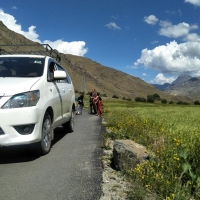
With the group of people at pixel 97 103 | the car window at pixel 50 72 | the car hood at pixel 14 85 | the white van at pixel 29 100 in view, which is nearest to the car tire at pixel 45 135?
the white van at pixel 29 100

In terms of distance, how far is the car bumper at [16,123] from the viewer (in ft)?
17.3

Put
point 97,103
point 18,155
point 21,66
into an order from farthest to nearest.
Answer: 1. point 97,103
2. point 21,66
3. point 18,155

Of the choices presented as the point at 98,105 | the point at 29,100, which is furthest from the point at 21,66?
the point at 98,105

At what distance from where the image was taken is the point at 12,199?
3826 millimetres

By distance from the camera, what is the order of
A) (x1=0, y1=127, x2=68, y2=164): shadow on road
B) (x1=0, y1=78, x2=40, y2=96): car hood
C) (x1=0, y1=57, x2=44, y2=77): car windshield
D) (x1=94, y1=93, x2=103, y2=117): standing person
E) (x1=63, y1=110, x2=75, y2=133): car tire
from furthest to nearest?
(x1=94, y1=93, x2=103, y2=117): standing person → (x1=63, y1=110, x2=75, y2=133): car tire → (x1=0, y1=57, x2=44, y2=77): car windshield → (x1=0, y1=127, x2=68, y2=164): shadow on road → (x1=0, y1=78, x2=40, y2=96): car hood

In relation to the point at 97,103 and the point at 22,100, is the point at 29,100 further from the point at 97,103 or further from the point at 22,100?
the point at 97,103

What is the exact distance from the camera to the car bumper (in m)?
5.26

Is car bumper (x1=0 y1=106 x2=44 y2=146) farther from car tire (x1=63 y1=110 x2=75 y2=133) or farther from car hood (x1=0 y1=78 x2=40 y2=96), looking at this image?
car tire (x1=63 y1=110 x2=75 y2=133)

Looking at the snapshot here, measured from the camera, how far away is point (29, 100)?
5.50 metres

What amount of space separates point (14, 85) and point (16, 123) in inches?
28.6

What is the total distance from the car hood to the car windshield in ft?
1.81

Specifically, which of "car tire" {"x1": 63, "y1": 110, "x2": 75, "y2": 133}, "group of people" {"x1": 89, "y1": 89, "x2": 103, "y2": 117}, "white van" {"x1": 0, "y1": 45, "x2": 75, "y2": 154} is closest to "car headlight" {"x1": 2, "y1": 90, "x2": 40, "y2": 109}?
"white van" {"x1": 0, "y1": 45, "x2": 75, "y2": 154}

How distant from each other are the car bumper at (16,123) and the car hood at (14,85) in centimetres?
34

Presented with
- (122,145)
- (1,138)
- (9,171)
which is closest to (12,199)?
(9,171)
